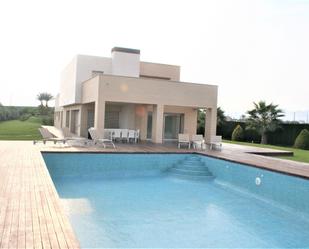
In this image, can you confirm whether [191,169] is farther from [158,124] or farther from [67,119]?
[67,119]

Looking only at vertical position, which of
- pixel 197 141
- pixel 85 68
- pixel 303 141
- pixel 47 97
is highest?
pixel 47 97

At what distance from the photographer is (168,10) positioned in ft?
52.3

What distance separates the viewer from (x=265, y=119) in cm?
3162

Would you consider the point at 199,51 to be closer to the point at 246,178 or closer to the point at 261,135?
the point at 246,178

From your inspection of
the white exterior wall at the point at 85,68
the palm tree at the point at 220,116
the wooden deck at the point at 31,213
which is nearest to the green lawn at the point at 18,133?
the white exterior wall at the point at 85,68

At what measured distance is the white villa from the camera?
744 inches

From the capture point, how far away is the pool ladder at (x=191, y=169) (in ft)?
44.8

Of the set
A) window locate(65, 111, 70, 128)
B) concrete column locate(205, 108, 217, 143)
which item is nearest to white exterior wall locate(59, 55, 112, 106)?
concrete column locate(205, 108, 217, 143)

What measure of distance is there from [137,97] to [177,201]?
10283 mm

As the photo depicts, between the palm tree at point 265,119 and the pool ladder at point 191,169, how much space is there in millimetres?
18805

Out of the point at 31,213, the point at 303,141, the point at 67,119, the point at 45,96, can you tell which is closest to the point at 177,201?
the point at 31,213

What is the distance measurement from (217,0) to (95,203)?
34.8 feet

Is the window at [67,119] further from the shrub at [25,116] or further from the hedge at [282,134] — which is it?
the shrub at [25,116]

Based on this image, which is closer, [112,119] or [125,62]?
[125,62]
